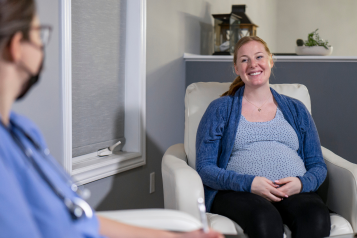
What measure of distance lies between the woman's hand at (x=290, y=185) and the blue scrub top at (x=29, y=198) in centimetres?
96

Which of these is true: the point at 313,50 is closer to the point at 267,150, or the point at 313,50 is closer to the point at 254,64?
the point at 254,64

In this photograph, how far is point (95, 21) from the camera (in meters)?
1.86

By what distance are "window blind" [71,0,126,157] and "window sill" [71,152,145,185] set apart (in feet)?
0.17

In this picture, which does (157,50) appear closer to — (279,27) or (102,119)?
(102,119)

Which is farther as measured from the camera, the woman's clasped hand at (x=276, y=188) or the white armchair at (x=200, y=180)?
the woman's clasped hand at (x=276, y=188)

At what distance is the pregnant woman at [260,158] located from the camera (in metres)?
1.30

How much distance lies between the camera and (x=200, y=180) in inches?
51.6

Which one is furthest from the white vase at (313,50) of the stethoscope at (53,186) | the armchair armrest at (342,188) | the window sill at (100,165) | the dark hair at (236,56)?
the stethoscope at (53,186)

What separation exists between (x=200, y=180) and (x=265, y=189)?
10.6 inches

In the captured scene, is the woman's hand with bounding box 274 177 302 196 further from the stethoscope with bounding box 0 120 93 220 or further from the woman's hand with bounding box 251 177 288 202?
the stethoscope with bounding box 0 120 93 220

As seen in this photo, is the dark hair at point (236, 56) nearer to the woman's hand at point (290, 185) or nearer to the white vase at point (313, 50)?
the woman's hand at point (290, 185)

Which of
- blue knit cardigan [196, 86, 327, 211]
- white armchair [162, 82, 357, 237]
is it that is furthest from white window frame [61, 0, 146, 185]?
blue knit cardigan [196, 86, 327, 211]

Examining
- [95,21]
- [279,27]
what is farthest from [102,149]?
[279,27]

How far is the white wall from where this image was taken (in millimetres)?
4898
